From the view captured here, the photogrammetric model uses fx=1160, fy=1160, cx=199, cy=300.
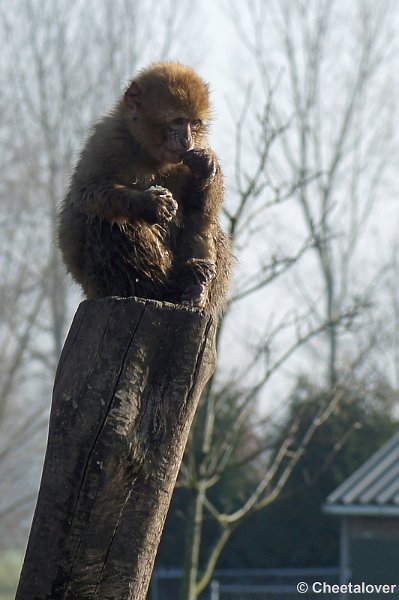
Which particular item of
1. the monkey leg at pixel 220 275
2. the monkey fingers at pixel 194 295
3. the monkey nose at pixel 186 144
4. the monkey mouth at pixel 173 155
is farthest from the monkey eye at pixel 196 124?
the monkey fingers at pixel 194 295

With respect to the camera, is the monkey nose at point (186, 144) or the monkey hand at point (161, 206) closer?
the monkey hand at point (161, 206)

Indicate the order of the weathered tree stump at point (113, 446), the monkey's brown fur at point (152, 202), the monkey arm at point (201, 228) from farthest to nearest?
the monkey arm at point (201, 228), the monkey's brown fur at point (152, 202), the weathered tree stump at point (113, 446)

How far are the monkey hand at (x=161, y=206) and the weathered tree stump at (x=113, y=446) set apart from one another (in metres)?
0.72

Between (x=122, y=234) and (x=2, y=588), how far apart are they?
3154 centimetres

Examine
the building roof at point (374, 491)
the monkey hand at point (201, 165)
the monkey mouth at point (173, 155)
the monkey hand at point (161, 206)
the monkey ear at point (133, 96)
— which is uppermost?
the building roof at point (374, 491)

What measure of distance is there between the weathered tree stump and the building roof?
8085 mm

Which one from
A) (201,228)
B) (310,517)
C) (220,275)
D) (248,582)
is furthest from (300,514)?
(201,228)

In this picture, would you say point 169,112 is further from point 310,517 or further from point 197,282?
point 310,517

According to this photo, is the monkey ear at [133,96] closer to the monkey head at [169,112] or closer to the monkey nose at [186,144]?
the monkey head at [169,112]

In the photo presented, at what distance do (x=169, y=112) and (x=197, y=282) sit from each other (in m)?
0.87

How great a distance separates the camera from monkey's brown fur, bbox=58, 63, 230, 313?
4789 millimetres

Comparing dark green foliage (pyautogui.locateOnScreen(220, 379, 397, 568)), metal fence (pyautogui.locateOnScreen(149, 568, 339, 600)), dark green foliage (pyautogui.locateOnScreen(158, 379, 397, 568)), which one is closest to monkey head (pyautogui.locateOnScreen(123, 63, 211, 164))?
metal fence (pyautogui.locateOnScreen(149, 568, 339, 600))

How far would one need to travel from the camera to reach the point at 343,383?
31.7 ft

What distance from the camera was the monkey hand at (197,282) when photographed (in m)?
4.81
